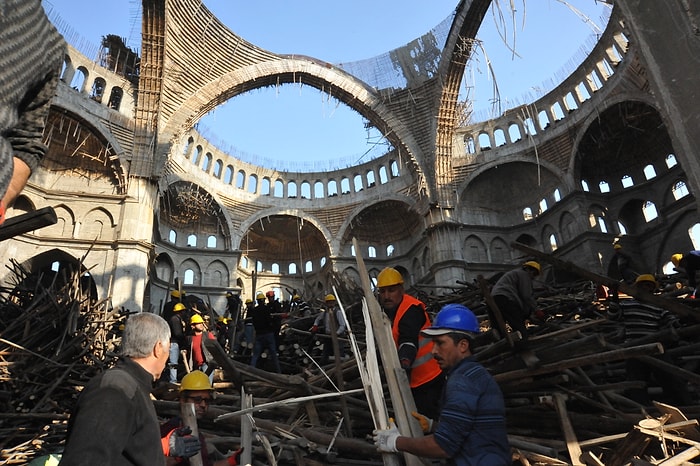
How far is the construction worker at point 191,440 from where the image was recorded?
9.27 feet

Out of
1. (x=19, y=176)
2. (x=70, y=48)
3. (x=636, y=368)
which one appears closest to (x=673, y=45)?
(x=636, y=368)

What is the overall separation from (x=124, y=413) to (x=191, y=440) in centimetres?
98

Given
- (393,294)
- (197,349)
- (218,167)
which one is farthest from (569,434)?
(218,167)

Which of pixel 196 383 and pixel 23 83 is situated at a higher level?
pixel 23 83

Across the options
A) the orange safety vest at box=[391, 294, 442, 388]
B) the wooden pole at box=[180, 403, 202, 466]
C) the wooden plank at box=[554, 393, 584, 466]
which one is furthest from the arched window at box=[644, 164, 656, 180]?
the wooden pole at box=[180, 403, 202, 466]

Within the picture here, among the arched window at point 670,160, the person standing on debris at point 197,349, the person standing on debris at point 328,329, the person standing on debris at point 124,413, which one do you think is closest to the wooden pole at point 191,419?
the person standing on debris at point 124,413

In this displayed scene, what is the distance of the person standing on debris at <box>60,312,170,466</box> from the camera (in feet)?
6.13

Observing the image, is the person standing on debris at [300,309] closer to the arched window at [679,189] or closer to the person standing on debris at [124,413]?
the person standing on debris at [124,413]

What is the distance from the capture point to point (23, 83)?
1.72 meters

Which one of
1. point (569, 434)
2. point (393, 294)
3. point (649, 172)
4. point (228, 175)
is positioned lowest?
point (569, 434)

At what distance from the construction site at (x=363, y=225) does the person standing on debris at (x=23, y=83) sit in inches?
77.5

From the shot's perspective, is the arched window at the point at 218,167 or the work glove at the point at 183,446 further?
the arched window at the point at 218,167

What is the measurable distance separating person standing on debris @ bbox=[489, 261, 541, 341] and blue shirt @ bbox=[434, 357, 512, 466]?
289 cm

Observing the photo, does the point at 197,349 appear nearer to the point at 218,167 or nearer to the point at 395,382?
the point at 395,382
